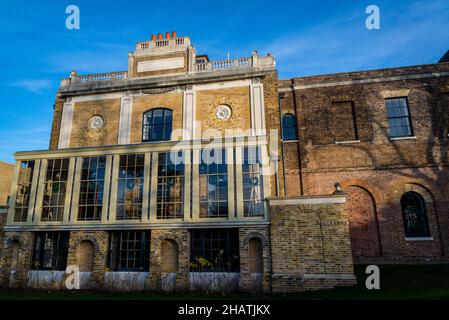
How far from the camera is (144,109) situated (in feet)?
57.9

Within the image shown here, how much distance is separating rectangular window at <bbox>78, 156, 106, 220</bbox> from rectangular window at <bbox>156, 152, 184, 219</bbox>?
2.66 meters

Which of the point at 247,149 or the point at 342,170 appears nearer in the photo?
the point at 247,149

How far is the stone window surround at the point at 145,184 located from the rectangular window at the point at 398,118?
30.7 ft

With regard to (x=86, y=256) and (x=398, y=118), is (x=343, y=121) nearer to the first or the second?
(x=398, y=118)

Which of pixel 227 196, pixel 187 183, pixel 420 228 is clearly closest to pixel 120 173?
pixel 187 183

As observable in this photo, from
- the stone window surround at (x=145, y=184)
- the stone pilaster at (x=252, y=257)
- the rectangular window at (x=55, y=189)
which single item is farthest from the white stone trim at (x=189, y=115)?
the stone pilaster at (x=252, y=257)

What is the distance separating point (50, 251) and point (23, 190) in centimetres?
317

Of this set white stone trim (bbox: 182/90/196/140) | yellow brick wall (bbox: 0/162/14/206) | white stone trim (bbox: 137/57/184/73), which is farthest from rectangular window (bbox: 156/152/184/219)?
yellow brick wall (bbox: 0/162/14/206)

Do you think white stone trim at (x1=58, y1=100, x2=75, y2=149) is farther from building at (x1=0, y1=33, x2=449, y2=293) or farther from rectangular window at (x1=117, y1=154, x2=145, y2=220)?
rectangular window at (x1=117, y1=154, x2=145, y2=220)

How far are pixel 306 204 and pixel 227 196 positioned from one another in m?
3.06

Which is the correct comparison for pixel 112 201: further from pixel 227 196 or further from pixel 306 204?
pixel 306 204

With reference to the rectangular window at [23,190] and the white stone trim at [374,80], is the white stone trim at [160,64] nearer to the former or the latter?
the white stone trim at [374,80]

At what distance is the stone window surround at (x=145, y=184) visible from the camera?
1189 cm
